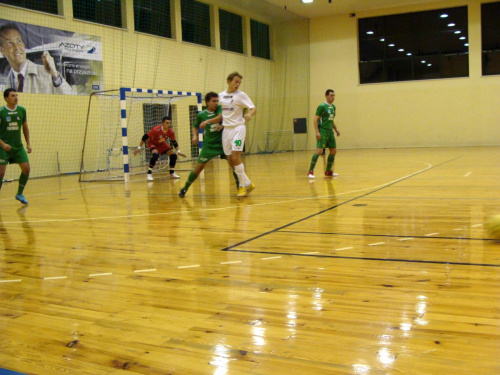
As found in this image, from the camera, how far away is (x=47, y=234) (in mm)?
4938

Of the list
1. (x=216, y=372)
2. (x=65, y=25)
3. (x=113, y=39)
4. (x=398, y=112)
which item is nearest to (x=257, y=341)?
(x=216, y=372)

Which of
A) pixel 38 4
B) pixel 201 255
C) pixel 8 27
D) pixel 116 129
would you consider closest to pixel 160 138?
pixel 116 129

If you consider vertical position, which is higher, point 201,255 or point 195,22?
point 195,22

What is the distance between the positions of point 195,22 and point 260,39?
4.90 m

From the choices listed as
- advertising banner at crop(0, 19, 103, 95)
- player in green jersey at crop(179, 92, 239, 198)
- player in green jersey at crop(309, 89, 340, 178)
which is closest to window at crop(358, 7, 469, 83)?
advertising banner at crop(0, 19, 103, 95)

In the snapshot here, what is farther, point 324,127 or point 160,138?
point 160,138

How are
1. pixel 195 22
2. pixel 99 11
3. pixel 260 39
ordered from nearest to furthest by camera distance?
pixel 99 11
pixel 195 22
pixel 260 39

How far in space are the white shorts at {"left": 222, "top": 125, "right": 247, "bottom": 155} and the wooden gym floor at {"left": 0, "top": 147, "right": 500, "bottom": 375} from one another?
1437mm

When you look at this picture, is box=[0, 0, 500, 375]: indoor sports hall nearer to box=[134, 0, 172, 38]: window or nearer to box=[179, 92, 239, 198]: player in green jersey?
box=[134, 0, 172, 38]: window

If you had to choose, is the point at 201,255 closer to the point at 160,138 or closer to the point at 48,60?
the point at 160,138

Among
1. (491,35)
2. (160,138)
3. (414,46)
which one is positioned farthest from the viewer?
(414,46)

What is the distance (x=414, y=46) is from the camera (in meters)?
22.5

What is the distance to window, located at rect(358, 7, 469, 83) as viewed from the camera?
71.6 ft

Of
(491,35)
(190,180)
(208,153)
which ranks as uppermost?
(491,35)
